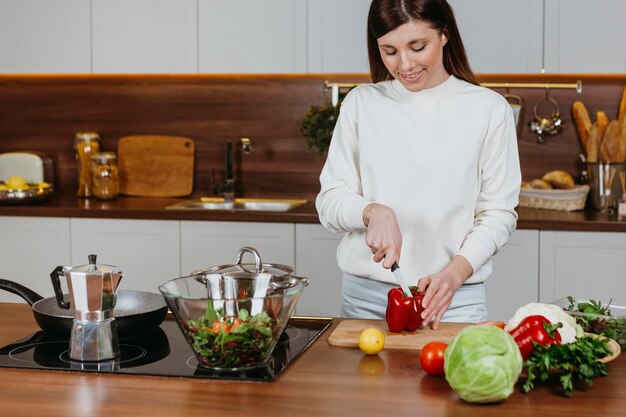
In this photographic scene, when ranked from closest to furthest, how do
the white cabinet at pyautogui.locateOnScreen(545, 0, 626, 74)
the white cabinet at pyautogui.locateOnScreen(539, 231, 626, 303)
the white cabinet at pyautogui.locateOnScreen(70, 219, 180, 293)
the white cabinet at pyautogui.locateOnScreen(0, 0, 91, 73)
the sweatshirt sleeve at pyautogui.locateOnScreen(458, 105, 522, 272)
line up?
the sweatshirt sleeve at pyautogui.locateOnScreen(458, 105, 522, 272) → the white cabinet at pyautogui.locateOnScreen(539, 231, 626, 303) → the white cabinet at pyautogui.locateOnScreen(545, 0, 626, 74) → the white cabinet at pyautogui.locateOnScreen(70, 219, 180, 293) → the white cabinet at pyautogui.locateOnScreen(0, 0, 91, 73)

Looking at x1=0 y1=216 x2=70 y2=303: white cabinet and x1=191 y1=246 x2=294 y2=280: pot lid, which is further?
x1=0 y1=216 x2=70 y2=303: white cabinet

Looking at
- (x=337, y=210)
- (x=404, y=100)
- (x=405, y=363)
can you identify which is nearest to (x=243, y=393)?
(x=405, y=363)

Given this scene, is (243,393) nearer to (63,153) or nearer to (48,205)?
(48,205)

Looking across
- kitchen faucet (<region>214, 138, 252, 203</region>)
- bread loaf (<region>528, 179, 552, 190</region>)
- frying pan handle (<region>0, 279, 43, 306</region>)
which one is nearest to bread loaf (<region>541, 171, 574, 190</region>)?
bread loaf (<region>528, 179, 552, 190</region>)

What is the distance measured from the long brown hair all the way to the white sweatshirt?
0.15 ft

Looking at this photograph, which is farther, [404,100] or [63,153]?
[63,153]

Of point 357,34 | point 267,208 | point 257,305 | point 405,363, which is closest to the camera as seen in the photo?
point 257,305

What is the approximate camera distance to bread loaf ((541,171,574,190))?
12.9 feet

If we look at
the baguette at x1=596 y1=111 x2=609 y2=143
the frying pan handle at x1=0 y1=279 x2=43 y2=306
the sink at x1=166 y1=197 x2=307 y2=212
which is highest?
the baguette at x1=596 y1=111 x2=609 y2=143

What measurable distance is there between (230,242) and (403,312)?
1.99m

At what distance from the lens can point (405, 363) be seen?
180 centimetres

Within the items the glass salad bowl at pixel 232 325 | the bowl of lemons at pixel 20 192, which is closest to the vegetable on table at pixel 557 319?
the glass salad bowl at pixel 232 325

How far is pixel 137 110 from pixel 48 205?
71 cm

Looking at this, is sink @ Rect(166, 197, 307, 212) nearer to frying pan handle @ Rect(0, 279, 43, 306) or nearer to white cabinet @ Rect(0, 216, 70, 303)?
white cabinet @ Rect(0, 216, 70, 303)
